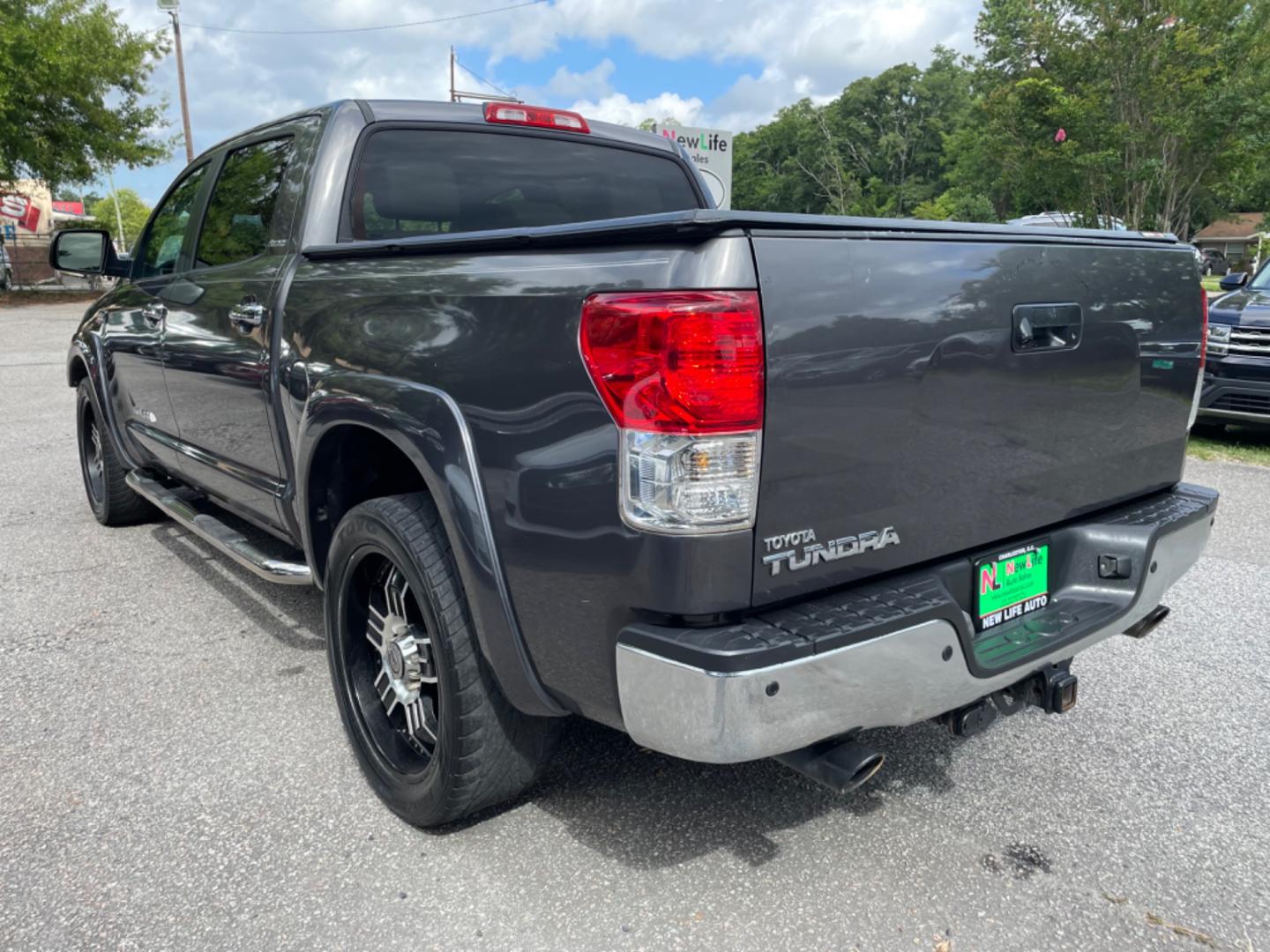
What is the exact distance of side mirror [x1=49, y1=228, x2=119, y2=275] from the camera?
4.93 metres

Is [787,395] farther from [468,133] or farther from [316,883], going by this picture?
[468,133]

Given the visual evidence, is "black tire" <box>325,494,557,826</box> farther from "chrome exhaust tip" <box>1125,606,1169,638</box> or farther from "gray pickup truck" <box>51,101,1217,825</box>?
"chrome exhaust tip" <box>1125,606,1169,638</box>

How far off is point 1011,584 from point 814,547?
2.46 feet

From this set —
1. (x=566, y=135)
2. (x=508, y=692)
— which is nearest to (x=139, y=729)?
(x=508, y=692)

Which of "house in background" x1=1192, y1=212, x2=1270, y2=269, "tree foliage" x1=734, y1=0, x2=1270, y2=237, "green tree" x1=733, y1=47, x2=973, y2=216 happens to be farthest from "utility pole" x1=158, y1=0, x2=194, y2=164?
"house in background" x1=1192, y1=212, x2=1270, y2=269

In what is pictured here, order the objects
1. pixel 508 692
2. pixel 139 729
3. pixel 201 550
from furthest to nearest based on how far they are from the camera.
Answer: pixel 201 550
pixel 139 729
pixel 508 692

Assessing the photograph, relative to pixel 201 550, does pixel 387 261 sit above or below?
above

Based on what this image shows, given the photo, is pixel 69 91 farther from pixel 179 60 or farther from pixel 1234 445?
pixel 1234 445

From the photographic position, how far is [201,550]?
16.8 ft

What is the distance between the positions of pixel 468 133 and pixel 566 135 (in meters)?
0.42

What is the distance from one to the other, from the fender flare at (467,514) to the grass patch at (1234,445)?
22.4 feet

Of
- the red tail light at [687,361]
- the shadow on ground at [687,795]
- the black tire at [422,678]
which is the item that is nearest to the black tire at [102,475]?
the black tire at [422,678]

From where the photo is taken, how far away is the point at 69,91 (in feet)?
80.9

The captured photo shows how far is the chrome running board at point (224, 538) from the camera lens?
3182mm
